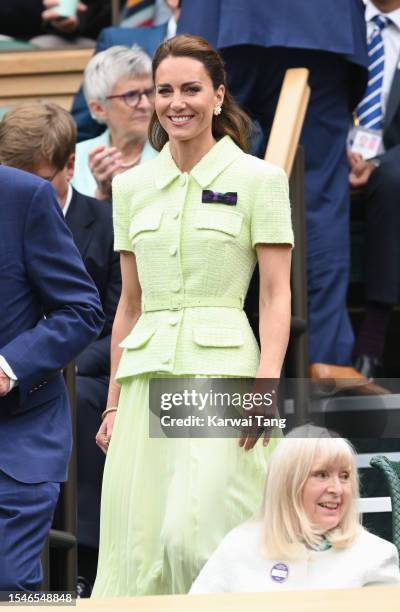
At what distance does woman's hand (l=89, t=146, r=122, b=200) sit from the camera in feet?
21.6

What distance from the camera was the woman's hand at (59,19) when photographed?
8.53m

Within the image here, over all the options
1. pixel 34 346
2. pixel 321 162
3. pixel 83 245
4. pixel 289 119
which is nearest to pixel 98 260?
pixel 83 245

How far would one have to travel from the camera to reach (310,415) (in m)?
5.77

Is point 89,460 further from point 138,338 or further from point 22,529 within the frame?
point 22,529

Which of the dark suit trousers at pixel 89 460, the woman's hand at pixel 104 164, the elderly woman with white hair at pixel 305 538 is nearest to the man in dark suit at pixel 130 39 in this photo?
the woman's hand at pixel 104 164

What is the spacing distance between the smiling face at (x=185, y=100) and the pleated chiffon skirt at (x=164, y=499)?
2.23 feet

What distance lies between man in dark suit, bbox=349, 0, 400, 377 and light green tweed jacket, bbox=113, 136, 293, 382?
1.91m

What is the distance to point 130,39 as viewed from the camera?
7.61m

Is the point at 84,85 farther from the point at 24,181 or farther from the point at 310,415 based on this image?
the point at 24,181

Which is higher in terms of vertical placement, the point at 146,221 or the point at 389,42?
the point at 146,221

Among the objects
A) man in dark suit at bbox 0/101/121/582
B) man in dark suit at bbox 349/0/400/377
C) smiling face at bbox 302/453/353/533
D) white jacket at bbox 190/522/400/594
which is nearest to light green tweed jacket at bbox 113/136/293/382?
smiling face at bbox 302/453/353/533

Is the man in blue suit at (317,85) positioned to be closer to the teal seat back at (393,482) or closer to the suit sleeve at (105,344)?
the suit sleeve at (105,344)

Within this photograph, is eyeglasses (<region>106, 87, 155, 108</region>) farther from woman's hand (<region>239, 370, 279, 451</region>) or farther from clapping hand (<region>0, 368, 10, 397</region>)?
clapping hand (<region>0, 368, 10, 397</region>)

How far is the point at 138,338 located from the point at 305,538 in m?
0.86
